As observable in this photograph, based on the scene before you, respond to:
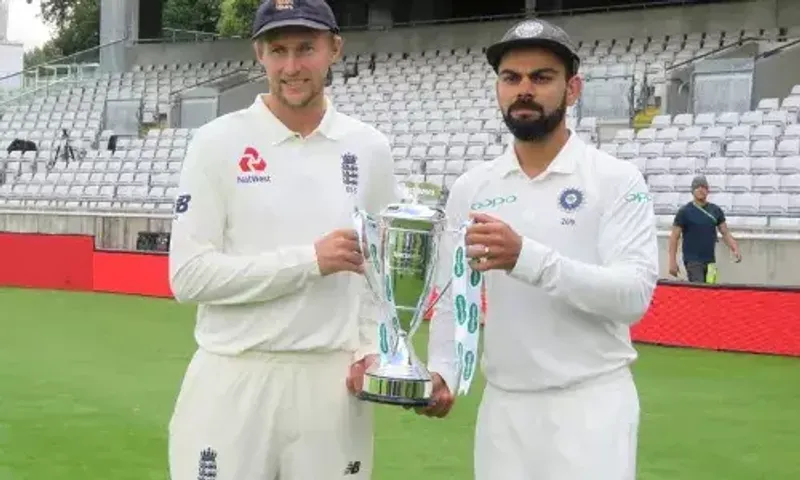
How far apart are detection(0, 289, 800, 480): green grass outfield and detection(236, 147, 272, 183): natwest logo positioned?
12.6ft

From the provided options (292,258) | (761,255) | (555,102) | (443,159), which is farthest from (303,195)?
(443,159)

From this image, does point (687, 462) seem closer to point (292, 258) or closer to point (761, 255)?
point (292, 258)

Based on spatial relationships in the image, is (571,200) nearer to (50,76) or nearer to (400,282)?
(400,282)

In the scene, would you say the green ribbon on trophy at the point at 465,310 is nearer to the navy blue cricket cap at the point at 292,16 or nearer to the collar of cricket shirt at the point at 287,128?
the collar of cricket shirt at the point at 287,128

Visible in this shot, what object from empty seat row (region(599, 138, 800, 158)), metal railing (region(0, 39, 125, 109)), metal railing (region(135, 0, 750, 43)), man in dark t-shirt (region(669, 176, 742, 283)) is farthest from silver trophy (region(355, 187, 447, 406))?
metal railing (region(0, 39, 125, 109))

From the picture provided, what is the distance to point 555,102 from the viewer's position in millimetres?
3322

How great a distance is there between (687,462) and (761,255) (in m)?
8.42

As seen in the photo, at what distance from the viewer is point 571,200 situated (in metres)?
3.31

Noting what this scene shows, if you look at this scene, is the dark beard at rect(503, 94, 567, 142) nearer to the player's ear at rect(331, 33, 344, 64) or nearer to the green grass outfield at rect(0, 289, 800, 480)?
the player's ear at rect(331, 33, 344, 64)

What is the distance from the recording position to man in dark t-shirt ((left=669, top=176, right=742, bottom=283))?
13.3 metres

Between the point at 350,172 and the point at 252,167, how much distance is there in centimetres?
29

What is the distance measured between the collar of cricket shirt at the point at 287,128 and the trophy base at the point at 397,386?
2.24ft

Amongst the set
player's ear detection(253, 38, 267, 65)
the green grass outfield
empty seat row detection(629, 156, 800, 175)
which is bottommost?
the green grass outfield

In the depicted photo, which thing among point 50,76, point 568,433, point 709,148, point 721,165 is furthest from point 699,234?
point 50,76
